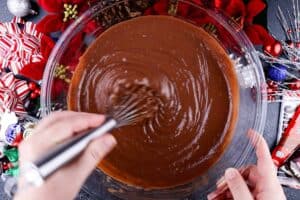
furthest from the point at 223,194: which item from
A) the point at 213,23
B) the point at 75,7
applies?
the point at 75,7

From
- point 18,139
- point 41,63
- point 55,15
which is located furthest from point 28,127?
point 55,15

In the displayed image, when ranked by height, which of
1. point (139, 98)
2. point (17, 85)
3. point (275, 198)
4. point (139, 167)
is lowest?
point (275, 198)

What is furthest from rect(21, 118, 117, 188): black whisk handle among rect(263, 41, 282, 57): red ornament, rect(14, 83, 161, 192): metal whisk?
rect(263, 41, 282, 57): red ornament

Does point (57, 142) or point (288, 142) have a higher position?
point (57, 142)

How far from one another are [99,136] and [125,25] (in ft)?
1.02

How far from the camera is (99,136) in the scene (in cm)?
78

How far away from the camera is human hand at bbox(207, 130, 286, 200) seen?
95 cm

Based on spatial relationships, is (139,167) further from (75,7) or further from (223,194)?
(75,7)

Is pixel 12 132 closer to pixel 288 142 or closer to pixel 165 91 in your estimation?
pixel 165 91

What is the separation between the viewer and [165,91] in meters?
1.01

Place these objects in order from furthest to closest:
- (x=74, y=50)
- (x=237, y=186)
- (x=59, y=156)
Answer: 1. (x=74, y=50)
2. (x=237, y=186)
3. (x=59, y=156)

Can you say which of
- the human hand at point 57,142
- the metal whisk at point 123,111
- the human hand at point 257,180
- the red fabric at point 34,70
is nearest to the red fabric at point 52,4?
the red fabric at point 34,70

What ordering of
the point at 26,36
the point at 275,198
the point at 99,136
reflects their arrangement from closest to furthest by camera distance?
the point at 99,136
the point at 275,198
the point at 26,36

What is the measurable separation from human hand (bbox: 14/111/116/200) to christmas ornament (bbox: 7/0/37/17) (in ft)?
1.24
